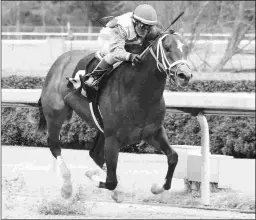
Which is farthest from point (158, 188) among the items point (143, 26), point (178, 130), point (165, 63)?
point (178, 130)

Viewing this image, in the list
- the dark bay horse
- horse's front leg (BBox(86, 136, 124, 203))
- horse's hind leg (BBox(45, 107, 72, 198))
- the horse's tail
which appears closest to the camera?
the dark bay horse

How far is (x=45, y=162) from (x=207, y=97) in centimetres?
312

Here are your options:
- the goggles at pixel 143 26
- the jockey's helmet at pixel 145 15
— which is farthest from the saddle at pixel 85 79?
the jockey's helmet at pixel 145 15

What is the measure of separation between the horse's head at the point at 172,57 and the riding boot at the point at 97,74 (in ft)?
1.70

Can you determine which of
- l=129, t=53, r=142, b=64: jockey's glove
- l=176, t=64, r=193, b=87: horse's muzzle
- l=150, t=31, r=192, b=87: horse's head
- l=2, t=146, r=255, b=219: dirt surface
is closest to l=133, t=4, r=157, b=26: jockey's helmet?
l=150, t=31, r=192, b=87: horse's head

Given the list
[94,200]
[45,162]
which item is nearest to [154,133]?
[94,200]

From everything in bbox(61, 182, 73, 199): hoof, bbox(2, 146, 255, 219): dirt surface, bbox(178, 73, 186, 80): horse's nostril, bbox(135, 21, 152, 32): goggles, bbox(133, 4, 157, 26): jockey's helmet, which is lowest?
bbox(2, 146, 255, 219): dirt surface

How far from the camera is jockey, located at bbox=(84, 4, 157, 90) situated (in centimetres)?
447

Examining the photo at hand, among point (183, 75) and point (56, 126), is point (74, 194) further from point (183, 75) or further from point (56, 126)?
point (183, 75)

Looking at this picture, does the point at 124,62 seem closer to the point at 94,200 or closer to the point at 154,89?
the point at 154,89

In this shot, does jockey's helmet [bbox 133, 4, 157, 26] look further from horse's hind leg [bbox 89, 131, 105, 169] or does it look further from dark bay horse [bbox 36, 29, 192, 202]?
horse's hind leg [bbox 89, 131, 105, 169]

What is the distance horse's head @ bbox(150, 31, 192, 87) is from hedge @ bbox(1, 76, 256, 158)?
2.84 meters

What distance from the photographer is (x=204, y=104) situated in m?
5.24

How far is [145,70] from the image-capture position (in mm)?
4617
